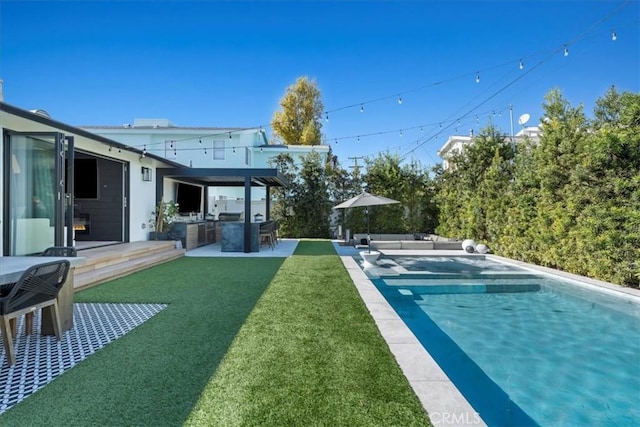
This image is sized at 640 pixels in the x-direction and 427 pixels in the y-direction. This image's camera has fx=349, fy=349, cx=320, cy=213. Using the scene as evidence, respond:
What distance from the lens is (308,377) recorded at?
275 cm

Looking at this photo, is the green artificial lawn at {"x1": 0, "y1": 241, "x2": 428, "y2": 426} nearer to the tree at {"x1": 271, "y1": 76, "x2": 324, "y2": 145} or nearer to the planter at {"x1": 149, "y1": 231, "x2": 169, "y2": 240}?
the planter at {"x1": 149, "y1": 231, "x2": 169, "y2": 240}

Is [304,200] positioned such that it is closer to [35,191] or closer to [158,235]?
[158,235]

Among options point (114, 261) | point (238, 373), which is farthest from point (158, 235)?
point (238, 373)

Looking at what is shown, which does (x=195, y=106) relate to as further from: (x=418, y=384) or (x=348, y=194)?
(x=418, y=384)

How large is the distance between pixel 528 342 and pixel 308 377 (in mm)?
3316

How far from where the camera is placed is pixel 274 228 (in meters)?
12.9

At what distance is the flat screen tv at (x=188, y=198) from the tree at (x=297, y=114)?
1295 centimetres

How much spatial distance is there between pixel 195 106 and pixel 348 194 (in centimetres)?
1015

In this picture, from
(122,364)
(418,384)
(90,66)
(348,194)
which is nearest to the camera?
(418,384)

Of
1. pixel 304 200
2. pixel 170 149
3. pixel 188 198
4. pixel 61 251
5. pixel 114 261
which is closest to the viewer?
pixel 61 251

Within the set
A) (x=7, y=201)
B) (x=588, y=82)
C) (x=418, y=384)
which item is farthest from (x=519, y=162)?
(x=7, y=201)

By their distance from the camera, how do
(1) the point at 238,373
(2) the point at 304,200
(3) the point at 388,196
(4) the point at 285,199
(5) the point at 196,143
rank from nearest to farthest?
(1) the point at 238,373, (3) the point at 388,196, (2) the point at 304,200, (4) the point at 285,199, (5) the point at 196,143

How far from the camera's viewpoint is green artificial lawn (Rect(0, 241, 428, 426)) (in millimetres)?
2240

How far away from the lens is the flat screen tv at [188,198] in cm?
1350
